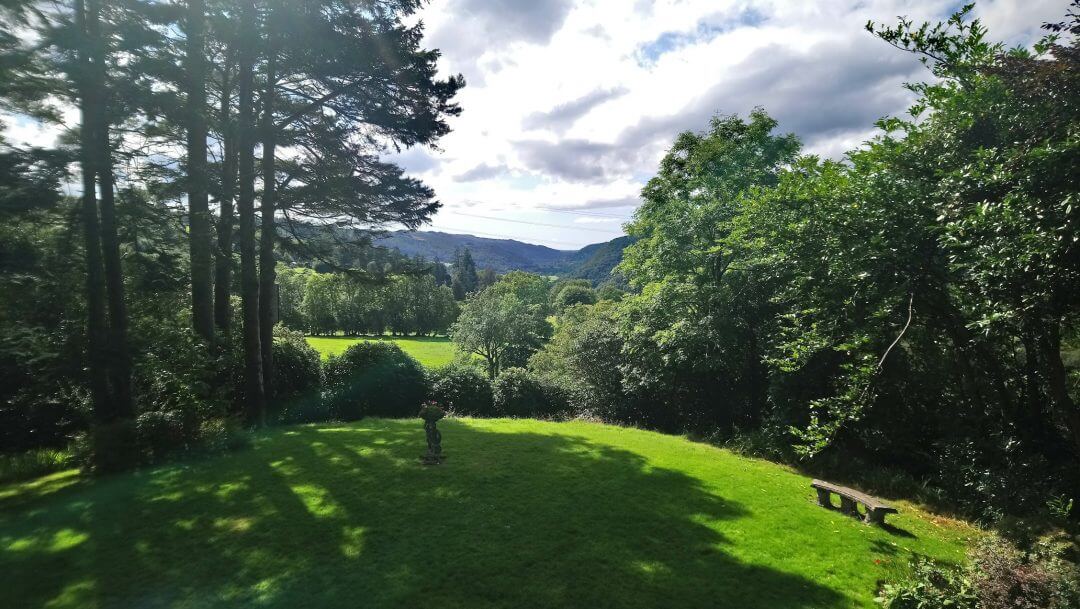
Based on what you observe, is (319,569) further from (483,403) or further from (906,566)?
(483,403)

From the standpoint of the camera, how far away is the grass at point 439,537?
562cm

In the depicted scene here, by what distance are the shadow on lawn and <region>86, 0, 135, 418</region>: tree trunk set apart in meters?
2.24

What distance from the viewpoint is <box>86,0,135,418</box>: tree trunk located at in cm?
985

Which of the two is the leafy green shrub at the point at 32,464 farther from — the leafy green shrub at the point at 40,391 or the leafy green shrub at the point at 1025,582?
the leafy green shrub at the point at 1025,582

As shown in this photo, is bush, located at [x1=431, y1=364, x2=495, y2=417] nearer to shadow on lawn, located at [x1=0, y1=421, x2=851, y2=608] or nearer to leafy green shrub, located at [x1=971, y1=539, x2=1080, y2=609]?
shadow on lawn, located at [x1=0, y1=421, x2=851, y2=608]

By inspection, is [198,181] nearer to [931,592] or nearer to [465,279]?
[931,592]

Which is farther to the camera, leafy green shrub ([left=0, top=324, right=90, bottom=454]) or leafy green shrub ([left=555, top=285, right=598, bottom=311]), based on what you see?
leafy green shrub ([left=555, top=285, right=598, bottom=311])

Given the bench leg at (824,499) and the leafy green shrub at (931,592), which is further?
the bench leg at (824,499)

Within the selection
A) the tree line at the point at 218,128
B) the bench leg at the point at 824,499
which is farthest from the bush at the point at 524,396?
the bench leg at the point at 824,499

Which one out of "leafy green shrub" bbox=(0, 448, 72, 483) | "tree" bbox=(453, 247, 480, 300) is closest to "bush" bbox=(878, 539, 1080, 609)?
"leafy green shrub" bbox=(0, 448, 72, 483)

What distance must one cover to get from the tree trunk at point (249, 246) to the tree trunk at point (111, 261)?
283cm

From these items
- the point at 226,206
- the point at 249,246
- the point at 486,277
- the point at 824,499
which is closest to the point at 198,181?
the point at 249,246

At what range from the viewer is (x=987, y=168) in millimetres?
6129

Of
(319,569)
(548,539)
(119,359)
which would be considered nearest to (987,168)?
(548,539)
